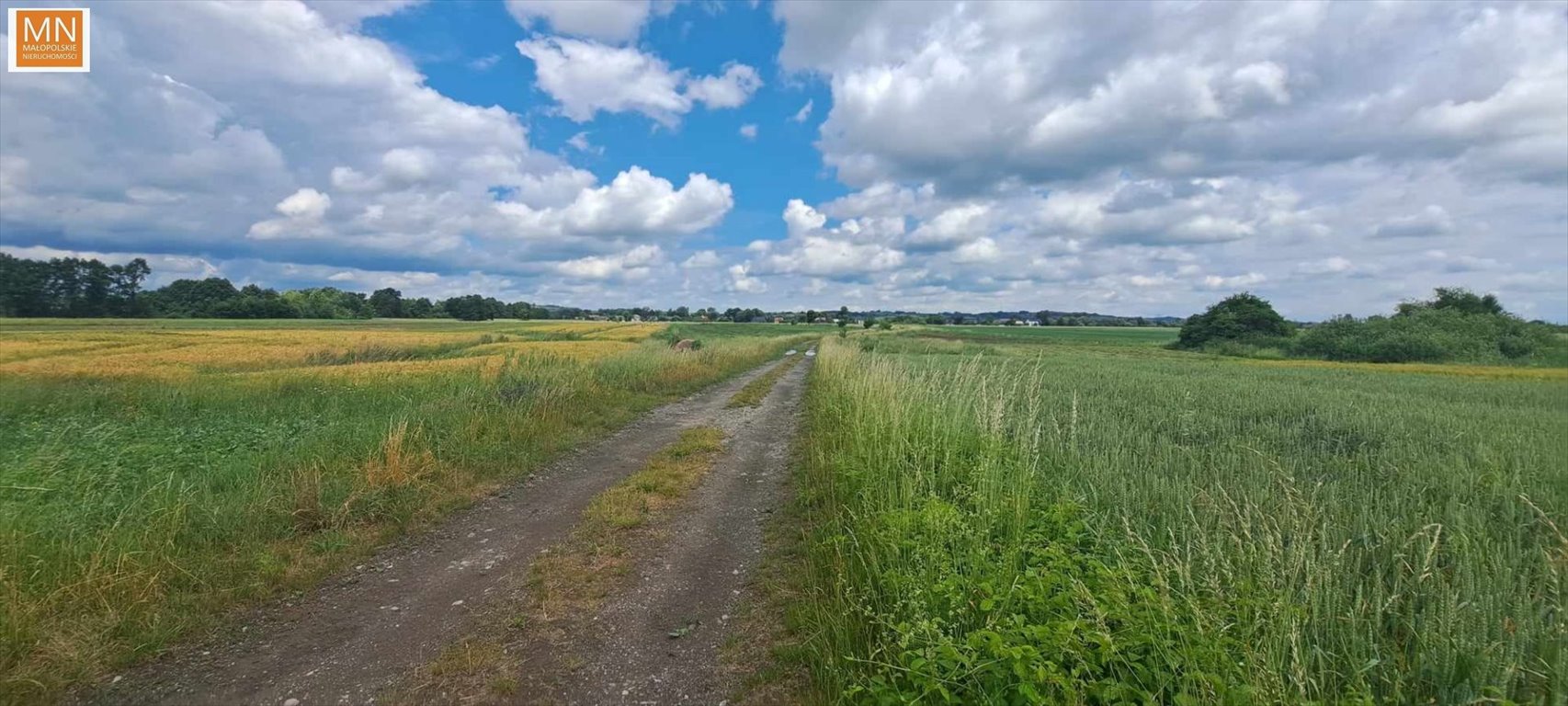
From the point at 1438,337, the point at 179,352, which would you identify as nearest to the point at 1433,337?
the point at 1438,337

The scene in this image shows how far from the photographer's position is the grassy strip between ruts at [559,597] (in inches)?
151

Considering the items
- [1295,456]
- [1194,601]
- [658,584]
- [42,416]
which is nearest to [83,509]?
[658,584]

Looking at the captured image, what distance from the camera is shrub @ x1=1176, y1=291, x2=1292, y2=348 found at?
Result: 59.7 m

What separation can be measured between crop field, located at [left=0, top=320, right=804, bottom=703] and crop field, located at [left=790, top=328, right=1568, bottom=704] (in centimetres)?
501

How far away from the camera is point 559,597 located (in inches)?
199

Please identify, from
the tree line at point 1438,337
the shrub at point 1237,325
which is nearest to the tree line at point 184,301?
the tree line at point 1438,337

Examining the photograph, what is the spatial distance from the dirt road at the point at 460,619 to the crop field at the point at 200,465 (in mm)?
434

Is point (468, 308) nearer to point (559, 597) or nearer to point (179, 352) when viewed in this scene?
point (179, 352)

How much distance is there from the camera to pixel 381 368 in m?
18.4

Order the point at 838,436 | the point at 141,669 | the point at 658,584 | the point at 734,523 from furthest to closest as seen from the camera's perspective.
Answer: the point at 838,436, the point at 734,523, the point at 658,584, the point at 141,669

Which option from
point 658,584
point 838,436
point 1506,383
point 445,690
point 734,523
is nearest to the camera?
point 445,690

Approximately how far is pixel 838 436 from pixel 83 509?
344 inches

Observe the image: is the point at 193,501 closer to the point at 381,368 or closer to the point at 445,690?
the point at 445,690

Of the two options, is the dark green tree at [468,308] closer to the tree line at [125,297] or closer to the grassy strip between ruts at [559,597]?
the tree line at [125,297]
